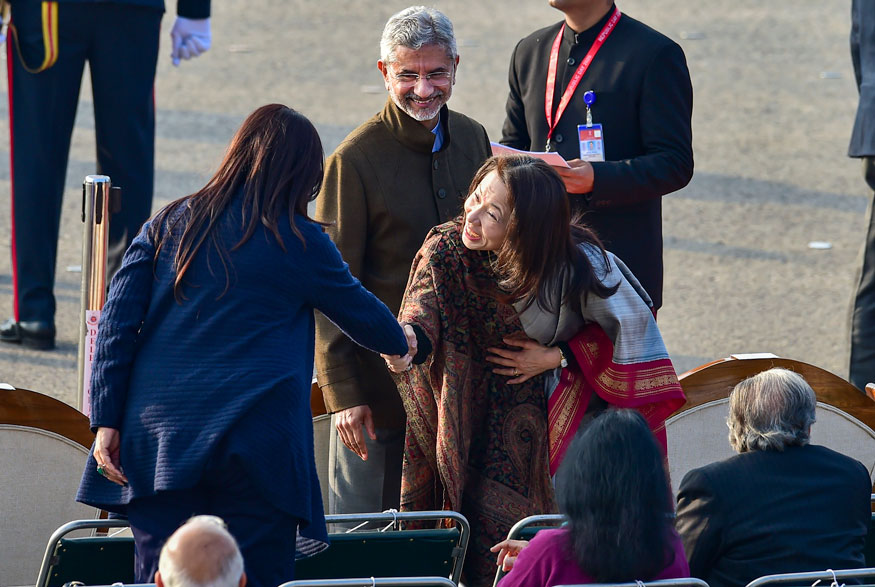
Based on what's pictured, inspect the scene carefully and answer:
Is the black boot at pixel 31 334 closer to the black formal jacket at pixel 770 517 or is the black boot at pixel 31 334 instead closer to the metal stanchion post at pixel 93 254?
the metal stanchion post at pixel 93 254

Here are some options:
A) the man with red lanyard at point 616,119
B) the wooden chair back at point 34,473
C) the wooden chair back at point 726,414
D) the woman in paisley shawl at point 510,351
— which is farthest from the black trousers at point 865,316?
the wooden chair back at point 34,473

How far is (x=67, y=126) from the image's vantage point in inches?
217

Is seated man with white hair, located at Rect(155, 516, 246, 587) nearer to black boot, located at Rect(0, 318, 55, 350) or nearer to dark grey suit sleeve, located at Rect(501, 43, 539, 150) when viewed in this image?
dark grey suit sleeve, located at Rect(501, 43, 539, 150)

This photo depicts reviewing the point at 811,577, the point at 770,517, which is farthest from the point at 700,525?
the point at 811,577

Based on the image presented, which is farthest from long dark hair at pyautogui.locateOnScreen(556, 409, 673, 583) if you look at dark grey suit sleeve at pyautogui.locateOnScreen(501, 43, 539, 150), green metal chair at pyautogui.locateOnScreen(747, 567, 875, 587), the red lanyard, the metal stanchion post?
the metal stanchion post

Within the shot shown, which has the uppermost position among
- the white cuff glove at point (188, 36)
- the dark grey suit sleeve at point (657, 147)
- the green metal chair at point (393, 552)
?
the white cuff glove at point (188, 36)

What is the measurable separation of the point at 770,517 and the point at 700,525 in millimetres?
148

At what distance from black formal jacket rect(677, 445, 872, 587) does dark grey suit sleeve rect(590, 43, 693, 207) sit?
108cm

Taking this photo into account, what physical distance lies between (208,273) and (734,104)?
295 inches

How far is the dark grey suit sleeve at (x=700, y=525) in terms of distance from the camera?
9.13ft

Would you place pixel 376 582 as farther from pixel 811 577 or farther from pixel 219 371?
pixel 811 577

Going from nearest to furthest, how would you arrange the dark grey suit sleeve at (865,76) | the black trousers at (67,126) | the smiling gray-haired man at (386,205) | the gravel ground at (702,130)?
the smiling gray-haired man at (386,205), the dark grey suit sleeve at (865,76), the black trousers at (67,126), the gravel ground at (702,130)

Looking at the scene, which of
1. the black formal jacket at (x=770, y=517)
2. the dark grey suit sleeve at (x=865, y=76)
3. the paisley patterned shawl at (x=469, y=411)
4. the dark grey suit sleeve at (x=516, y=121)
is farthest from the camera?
the dark grey suit sleeve at (x=865, y=76)

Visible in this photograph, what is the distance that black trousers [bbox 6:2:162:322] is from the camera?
539cm
